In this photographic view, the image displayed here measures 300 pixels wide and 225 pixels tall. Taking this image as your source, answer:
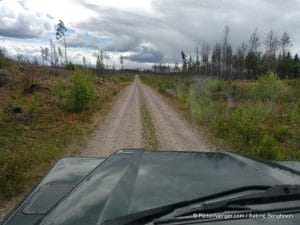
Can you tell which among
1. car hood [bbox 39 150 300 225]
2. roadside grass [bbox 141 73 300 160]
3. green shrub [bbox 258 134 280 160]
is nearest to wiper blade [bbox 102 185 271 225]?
car hood [bbox 39 150 300 225]

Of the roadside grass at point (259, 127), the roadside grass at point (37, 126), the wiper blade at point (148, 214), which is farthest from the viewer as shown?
the roadside grass at point (259, 127)

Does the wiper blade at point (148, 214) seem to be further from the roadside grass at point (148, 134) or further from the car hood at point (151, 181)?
the roadside grass at point (148, 134)

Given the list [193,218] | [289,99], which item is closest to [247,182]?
[193,218]

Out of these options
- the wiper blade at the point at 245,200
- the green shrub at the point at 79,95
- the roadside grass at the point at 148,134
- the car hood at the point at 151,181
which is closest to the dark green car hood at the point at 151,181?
the car hood at the point at 151,181

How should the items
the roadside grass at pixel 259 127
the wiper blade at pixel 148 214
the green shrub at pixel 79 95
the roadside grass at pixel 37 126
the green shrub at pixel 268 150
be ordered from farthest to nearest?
the green shrub at pixel 79 95 < the roadside grass at pixel 259 127 < the green shrub at pixel 268 150 < the roadside grass at pixel 37 126 < the wiper blade at pixel 148 214

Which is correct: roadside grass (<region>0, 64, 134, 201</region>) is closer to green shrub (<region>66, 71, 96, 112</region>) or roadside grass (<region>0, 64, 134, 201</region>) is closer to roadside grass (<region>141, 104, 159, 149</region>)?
green shrub (<region>66, 71, 96, 112</region>)

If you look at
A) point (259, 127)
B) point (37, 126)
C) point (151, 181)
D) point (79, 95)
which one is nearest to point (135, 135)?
point (37, 126)

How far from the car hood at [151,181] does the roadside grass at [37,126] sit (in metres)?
4.76

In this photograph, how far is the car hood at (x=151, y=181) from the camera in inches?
67.8

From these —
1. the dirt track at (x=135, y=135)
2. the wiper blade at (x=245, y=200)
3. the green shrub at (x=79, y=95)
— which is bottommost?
the dirt track at (x=135, y=135)

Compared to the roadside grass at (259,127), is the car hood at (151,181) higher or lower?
higher

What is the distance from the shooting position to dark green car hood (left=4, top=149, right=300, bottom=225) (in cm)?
172

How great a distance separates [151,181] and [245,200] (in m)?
0.54

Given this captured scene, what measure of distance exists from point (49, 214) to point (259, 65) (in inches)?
3144
